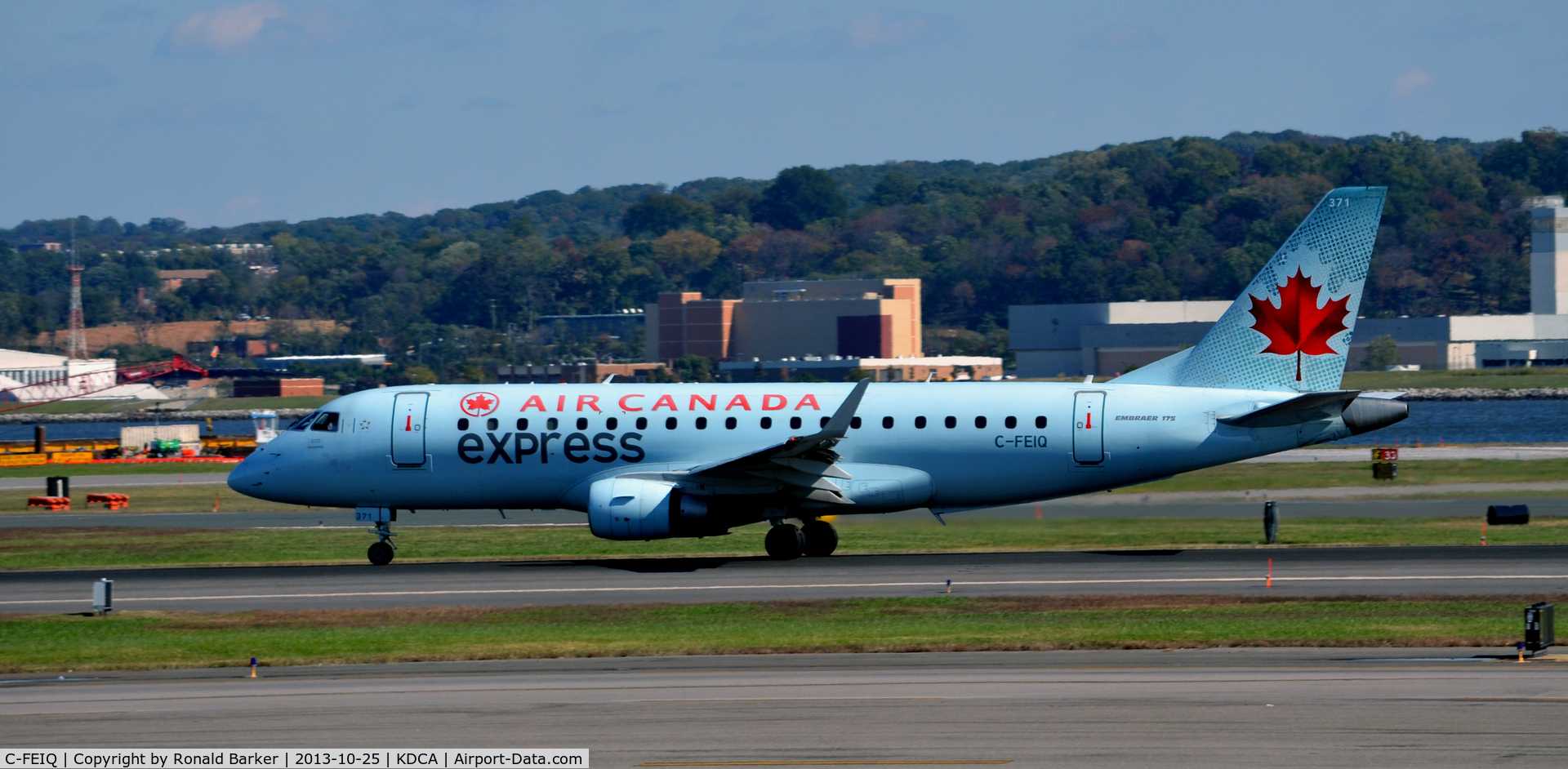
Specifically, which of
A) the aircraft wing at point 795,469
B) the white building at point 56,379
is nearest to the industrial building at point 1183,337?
the white building at point 56,379

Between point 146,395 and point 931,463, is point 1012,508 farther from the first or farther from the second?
point 146,395

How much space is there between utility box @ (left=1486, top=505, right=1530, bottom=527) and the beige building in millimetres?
130908

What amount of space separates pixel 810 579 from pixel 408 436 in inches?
400

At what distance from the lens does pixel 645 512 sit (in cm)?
3309

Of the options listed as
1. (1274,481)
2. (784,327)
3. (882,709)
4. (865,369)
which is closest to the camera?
(882,709)

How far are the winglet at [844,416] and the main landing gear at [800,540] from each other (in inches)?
114

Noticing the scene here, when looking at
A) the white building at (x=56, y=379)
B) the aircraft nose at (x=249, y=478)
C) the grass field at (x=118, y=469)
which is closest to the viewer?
the aircraft nose at (x=249, y=478)

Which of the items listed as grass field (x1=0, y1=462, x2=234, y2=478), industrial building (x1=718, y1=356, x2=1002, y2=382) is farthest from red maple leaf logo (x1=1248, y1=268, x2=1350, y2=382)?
industrial building (x1=718, y1=356, x2=1002, y2=382)

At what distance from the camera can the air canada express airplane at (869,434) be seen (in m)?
33.3

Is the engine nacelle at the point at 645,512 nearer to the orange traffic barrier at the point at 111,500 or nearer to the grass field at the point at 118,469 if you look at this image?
the orange traffic barrier at the point at 111,500

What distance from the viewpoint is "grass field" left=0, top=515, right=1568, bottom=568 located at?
119ft

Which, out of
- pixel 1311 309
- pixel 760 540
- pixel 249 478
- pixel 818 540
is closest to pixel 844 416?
pixel 818 540

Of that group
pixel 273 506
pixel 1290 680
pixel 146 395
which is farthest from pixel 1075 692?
pixel 146 395

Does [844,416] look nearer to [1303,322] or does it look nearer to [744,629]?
[744,629]
